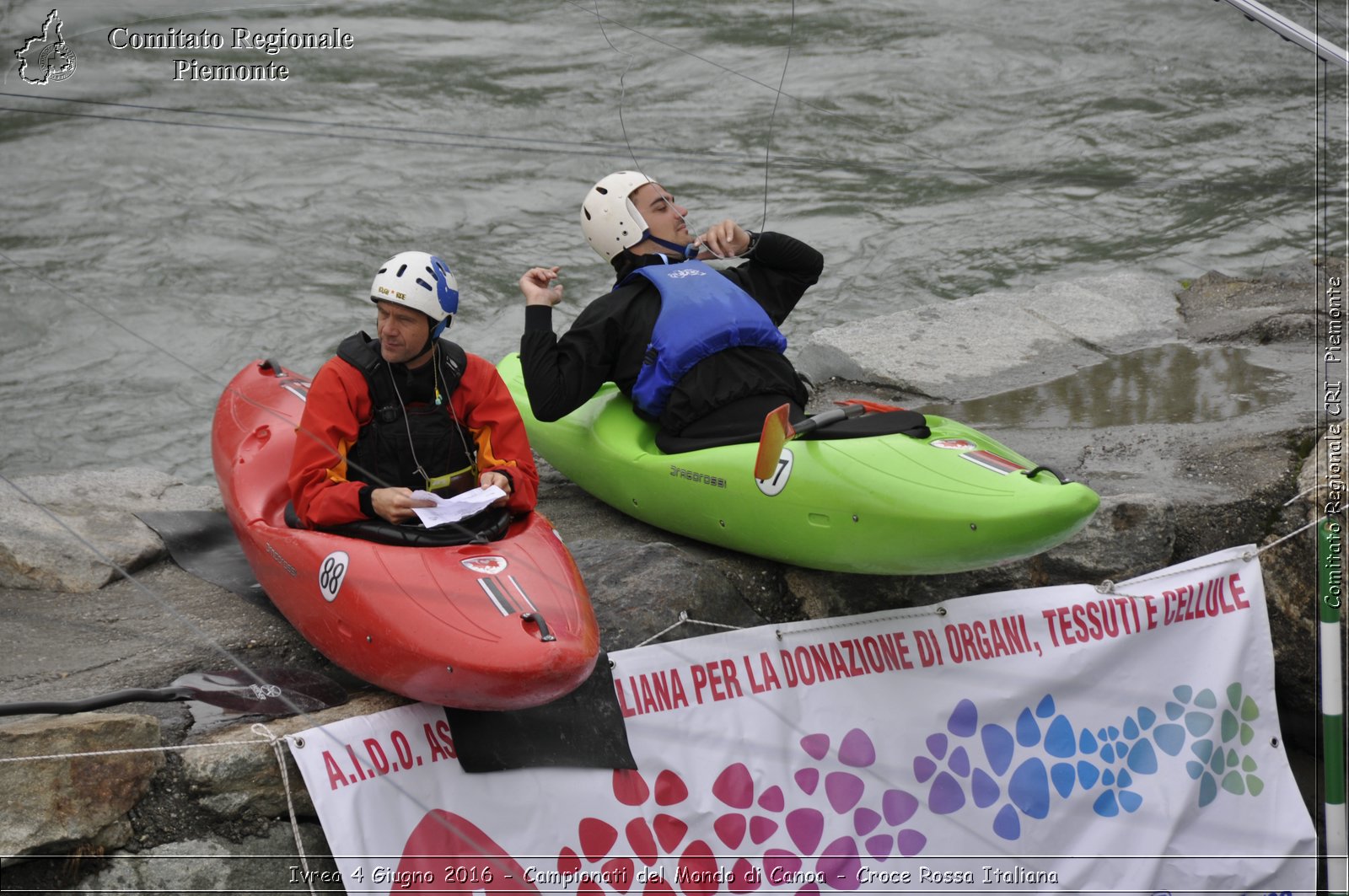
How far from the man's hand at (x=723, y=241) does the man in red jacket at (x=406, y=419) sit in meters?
0.98

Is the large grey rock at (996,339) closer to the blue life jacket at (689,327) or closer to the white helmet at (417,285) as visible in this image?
the blue life jacket at (689,327)

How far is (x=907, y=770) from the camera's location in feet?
10.1

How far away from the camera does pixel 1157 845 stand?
319cm

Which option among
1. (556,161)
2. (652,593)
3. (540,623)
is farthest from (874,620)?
(556,161)

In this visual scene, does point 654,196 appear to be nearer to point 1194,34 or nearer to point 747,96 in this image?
point 747,96

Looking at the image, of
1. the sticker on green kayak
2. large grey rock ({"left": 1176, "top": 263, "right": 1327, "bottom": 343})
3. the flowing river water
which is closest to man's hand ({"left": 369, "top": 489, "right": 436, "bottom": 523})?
the sticker on green kayak

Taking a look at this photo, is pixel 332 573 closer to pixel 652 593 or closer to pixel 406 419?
pixel 406 419

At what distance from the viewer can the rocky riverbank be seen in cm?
253

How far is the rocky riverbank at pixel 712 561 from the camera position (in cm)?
253

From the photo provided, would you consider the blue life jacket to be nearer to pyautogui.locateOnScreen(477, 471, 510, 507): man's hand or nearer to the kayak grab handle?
pyautogui.locateOnScreen(477, 471, 510, 507): man's hand

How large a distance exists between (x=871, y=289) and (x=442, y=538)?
5.54m

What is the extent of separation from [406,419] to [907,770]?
1508 millimetres

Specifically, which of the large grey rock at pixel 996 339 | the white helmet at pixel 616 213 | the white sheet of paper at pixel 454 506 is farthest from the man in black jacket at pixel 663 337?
the large grey rock at pixel 996 339

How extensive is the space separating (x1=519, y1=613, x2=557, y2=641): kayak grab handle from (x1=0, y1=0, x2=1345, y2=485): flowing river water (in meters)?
3.89
